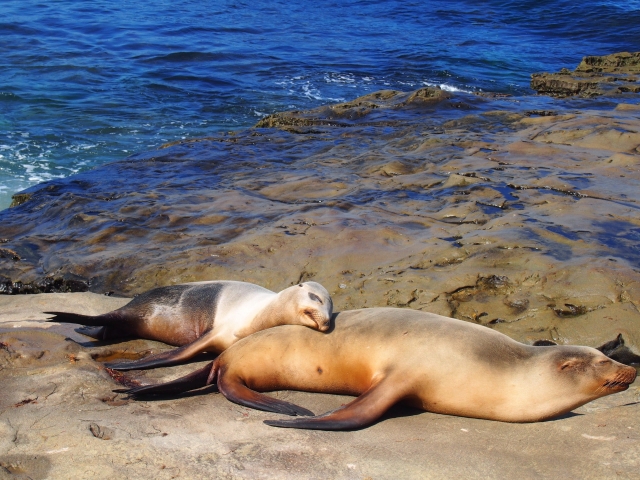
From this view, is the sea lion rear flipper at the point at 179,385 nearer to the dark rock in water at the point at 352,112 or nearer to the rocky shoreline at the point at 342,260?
the rocky shoreline at the point at 342,260

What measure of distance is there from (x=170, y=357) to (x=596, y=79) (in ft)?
38.6

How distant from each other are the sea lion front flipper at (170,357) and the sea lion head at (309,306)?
57cm

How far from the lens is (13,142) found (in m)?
12.5

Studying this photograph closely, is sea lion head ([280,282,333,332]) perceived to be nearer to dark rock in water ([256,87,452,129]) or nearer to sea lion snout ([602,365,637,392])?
sea lion snout ([602,365,637,392])

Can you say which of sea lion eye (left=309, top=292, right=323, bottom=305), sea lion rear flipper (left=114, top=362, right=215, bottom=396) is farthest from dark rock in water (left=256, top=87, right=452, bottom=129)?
sea lion rear flipper (left=114, top=362, right=215, bottom=396)

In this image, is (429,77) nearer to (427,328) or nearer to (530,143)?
(530,143)

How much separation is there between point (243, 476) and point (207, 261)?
3.12 metres

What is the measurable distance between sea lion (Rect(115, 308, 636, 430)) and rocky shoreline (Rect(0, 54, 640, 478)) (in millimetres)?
91

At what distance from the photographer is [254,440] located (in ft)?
9.79

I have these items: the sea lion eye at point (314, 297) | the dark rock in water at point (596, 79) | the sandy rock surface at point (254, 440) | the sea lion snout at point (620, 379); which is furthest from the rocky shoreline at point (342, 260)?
the dark rock in water at point (596, 79)

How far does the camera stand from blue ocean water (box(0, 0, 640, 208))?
13.1m

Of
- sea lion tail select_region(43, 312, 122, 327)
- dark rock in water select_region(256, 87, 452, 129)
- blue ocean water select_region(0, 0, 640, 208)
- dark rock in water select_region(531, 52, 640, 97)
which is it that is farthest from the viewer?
blue ocean water select_region(0, 0, 640, 208)

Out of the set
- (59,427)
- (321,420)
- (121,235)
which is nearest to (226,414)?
(321,420)

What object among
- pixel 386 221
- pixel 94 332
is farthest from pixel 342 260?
pixel 94 332
